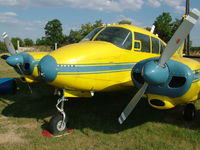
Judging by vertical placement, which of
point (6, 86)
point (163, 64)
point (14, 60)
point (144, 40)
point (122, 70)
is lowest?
point (6, 86)

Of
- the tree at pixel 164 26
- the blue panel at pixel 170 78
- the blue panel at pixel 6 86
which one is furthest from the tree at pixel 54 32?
the blue panel at pixel 170 78

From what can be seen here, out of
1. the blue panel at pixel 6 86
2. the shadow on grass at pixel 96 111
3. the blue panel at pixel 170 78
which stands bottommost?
the shadow on grass at pixel 96 111

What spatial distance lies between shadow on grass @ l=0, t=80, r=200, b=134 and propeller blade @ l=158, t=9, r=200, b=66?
2505 mm

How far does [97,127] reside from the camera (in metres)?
5.85

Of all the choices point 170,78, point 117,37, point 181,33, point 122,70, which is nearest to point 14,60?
point 117,37

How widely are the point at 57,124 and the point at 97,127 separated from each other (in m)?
1.14

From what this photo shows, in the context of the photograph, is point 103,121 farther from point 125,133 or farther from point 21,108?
point 21,108

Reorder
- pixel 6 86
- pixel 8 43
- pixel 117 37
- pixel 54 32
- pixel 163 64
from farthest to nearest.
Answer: pixel 54 32 < pixel 6 86 < pixel 8 43 < pixel 117 37 < pixel 163 64

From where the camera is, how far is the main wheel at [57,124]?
5.31 meters

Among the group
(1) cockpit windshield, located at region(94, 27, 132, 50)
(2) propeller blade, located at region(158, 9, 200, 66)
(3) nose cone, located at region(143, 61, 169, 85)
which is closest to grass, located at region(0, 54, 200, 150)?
(3) nose cone, located at region(143, 61, 169, 85)

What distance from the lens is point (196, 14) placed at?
380 centimetres

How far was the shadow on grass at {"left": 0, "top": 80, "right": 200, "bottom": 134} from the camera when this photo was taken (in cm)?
605

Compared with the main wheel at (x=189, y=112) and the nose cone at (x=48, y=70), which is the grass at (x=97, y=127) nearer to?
the main wheel at (x=189, y=112)

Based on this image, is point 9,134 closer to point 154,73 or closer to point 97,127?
point 97,127
